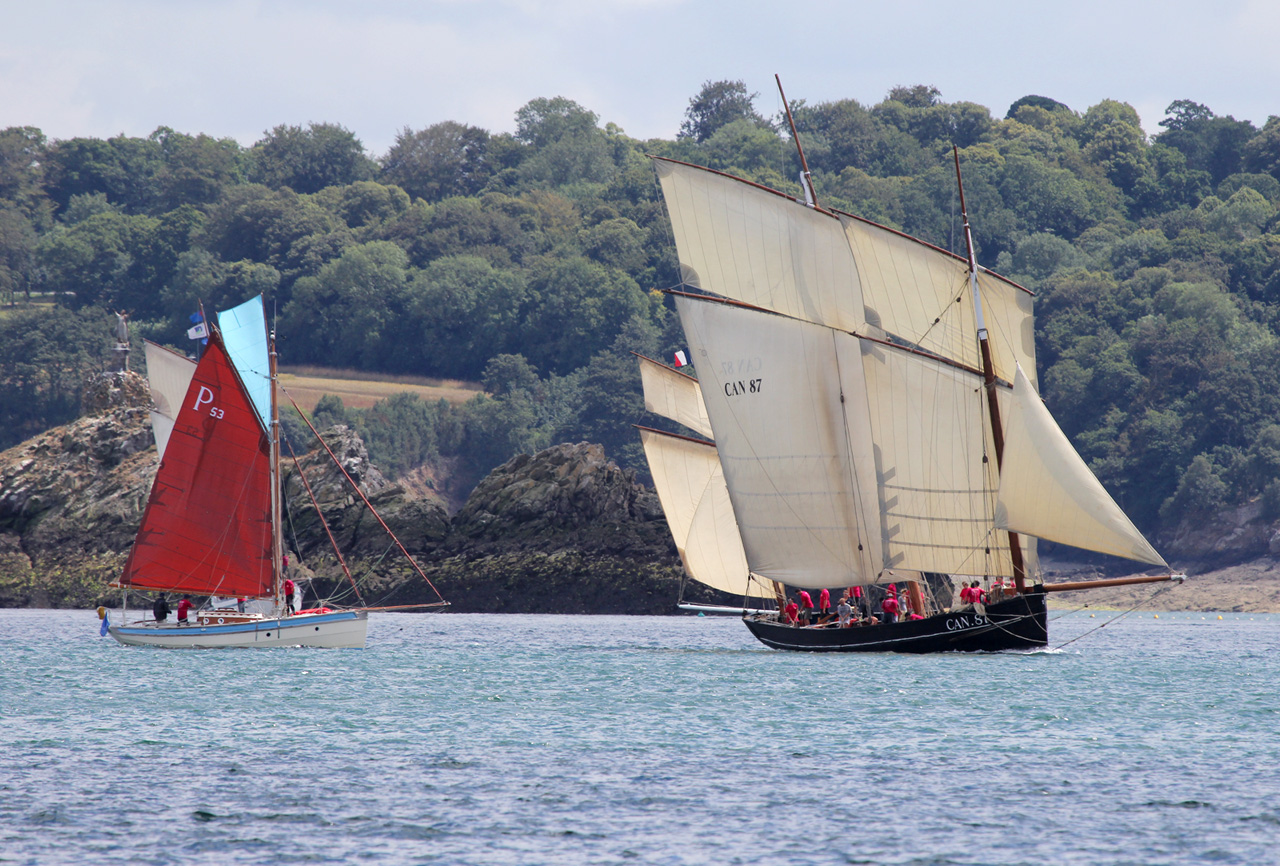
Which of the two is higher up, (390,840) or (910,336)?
(910,336)

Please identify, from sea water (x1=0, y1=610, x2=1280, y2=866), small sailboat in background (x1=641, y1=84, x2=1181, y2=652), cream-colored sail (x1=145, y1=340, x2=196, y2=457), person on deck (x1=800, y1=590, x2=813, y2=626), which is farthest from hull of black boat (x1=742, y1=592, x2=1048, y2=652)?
cream-colored sail (x1=145, y1=340, x2=196, y2=457)

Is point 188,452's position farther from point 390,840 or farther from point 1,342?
Result: point 1,342

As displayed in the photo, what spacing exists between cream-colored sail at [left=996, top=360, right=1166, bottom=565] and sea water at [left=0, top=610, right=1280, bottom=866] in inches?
197

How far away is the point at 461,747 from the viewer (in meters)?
35.7

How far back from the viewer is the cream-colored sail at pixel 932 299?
196 feet

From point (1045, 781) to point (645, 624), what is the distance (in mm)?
68740

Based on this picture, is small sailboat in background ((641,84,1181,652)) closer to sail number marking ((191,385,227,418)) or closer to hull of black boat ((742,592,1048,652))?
hull of black boat ((742,592,1048,652))

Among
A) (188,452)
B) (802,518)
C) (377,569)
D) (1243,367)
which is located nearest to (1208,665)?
(802,518)

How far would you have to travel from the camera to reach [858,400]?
59.9 meters

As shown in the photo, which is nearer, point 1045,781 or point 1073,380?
point 1045,781

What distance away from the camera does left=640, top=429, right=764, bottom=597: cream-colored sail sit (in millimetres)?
67125

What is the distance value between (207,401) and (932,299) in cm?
2723

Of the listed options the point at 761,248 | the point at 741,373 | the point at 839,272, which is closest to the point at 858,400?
the point at 741,373

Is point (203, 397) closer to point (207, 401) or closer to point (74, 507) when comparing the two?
point (207, 401)
